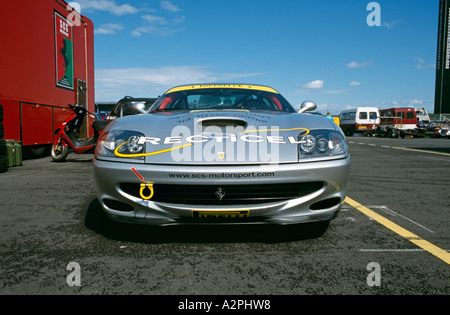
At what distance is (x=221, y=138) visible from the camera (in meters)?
2.55

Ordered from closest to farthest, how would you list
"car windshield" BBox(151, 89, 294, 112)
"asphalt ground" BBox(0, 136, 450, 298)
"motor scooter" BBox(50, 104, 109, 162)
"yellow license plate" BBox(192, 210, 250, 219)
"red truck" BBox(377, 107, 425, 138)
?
"asphalt ground" BBox(0, 136, 450, 298), "yellow license plate" BBox(192, 210, 250, 219), "car windshield" BBox(151, 89, 294, 112), "motor scooter" BBox(50, 104, 109, 162), "red truck" BBox(377, 107, 425, 138)

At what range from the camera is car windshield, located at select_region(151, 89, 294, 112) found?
404cm

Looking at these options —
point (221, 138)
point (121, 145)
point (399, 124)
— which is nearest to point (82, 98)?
point (121, 145)

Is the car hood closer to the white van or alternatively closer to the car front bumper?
the car front bumper

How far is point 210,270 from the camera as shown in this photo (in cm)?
222

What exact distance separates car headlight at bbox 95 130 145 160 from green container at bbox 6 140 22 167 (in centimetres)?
535

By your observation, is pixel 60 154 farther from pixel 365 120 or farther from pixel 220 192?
pixel 365 120

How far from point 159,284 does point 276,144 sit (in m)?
1.15

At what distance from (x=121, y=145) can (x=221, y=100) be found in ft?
5.77

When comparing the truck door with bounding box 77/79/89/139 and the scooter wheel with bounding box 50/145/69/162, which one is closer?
the scooter wheel with bounding box 50/145/69/162

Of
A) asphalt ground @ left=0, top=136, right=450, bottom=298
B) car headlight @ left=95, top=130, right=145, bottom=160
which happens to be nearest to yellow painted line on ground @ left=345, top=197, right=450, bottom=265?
asphalt ground @ left=0, top=136, right=450, bottom=298

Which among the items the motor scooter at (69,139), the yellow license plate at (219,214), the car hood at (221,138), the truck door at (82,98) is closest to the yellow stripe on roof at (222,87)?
the car hood at (221,138)

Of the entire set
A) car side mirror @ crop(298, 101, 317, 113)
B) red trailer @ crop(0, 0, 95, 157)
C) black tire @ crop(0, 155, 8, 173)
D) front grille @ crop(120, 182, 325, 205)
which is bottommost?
black tire @ crop(0, 155, 8, 173)

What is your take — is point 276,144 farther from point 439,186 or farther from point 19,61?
point 19,61
